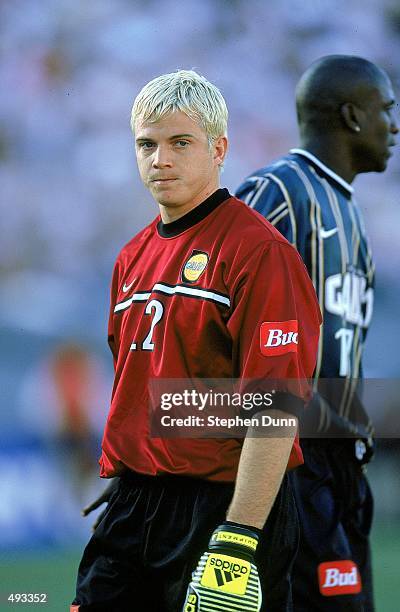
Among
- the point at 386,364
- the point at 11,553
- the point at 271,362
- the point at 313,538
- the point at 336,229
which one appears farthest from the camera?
the point at 386,364

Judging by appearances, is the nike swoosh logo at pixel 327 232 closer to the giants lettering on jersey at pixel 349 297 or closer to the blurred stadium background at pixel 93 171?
the giants lettering on jersey at pixel 349 297

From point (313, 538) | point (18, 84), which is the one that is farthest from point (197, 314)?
point (18, 84)

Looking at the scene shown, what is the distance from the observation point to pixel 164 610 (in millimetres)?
2002

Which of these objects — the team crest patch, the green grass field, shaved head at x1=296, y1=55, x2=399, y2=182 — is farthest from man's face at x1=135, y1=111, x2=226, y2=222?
the green grass field

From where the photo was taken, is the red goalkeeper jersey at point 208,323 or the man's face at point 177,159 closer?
the red goalkeeper jersey at point 208,323

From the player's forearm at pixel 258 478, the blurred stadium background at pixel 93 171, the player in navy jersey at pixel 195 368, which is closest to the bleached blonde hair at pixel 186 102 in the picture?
the player in navy jersey at pixel 195 368

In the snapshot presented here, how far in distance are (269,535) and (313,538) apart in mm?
961

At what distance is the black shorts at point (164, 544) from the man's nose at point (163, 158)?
1.83ft

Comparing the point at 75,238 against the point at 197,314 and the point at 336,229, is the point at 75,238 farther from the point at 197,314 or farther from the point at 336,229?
the point at 197,314

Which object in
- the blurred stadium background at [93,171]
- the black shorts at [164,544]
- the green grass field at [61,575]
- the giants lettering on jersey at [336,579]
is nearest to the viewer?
the black shorts at [164,544]

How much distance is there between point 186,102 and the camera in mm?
1991

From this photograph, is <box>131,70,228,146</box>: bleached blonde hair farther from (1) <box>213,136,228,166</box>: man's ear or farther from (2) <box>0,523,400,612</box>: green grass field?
(2) <box>0,523,400,612</box>: green grass field

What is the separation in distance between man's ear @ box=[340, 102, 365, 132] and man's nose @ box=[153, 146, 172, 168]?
136cm

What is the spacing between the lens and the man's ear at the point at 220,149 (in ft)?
6.73
